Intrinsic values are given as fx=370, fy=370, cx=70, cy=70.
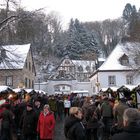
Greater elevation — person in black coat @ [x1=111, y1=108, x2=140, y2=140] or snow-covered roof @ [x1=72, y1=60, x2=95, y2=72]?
snow-covered roof @ [x1=72, y1=60, x2=95, y2=72]

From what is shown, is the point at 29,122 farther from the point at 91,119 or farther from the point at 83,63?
the point at 83,63

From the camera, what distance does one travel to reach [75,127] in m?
8.04

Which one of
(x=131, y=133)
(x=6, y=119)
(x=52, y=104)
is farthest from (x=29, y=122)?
(x=52, y=104)

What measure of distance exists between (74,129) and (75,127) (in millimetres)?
48

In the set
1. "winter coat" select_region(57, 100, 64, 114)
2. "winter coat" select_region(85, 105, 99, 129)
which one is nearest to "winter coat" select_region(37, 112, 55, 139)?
"winter coat" select_region(85, 105, 99, 129)

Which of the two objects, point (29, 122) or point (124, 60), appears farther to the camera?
point (124, 60)

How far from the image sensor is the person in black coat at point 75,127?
799cm

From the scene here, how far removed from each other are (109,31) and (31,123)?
100 metres

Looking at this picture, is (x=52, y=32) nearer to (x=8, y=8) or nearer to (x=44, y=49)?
(x=44, y=49)

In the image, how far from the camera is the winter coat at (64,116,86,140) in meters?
7.97

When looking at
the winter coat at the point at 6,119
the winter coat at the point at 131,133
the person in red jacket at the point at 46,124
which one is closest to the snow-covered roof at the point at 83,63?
the winter coat at the point at 6,119

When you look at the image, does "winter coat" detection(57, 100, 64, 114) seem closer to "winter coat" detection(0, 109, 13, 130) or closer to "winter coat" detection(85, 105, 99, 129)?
"winter coat" detection(85, 105, 99, 129)

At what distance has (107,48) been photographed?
10825 centimetres

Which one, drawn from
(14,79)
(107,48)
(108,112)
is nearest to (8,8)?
(108,112)
